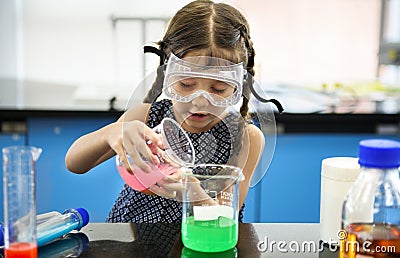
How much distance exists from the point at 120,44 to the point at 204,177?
198 cm

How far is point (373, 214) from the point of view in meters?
0.91

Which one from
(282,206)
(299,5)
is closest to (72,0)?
(299,5)

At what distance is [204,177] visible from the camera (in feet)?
3.46

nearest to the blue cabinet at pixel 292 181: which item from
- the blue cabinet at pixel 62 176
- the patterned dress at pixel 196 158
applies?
the blue cabinet at pixel 62 176

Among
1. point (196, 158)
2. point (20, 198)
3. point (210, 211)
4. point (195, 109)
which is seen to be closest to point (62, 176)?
point (196, 158)

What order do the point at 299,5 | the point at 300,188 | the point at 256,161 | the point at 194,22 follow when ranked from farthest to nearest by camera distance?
the point at 299,5 → the point at 300,188 → the point at 194,22 → the point at 256,161

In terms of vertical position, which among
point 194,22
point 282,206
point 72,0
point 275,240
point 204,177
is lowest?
point 282,206

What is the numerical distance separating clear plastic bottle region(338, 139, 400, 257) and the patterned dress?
0.36m

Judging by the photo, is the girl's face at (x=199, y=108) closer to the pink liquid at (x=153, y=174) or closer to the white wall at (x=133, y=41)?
the pink liquid at (x=153, y=174)

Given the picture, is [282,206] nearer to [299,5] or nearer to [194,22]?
[299,5]

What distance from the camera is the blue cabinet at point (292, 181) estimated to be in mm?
2504

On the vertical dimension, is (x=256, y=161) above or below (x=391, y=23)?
below

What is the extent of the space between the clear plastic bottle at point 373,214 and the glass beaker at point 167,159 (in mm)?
343

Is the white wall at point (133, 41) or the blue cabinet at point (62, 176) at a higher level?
the white wall at point (133, 41)
